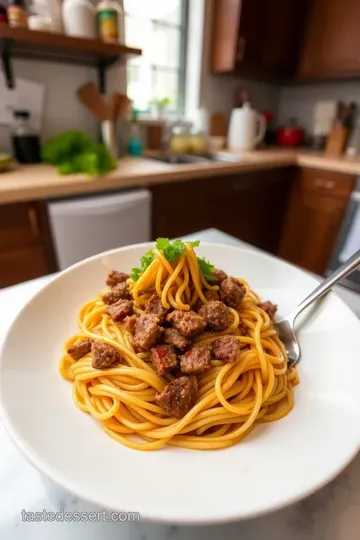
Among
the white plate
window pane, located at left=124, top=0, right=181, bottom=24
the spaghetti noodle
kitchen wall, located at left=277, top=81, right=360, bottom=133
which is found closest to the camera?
the white plate

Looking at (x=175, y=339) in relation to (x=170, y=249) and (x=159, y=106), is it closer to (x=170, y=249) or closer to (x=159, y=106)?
(x=170, y=249)

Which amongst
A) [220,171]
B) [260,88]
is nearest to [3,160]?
[220,171]

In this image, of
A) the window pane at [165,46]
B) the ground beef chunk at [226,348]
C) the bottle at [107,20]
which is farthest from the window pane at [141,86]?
the ground beef chunk at [226,348]

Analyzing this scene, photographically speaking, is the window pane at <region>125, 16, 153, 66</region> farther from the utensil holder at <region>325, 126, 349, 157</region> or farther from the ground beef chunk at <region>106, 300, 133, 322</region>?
the ground beef chunk at <region>106, 300, 133, 322</region>

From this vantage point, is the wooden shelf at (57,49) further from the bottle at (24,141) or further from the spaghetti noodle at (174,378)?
the spaghetti noodle at (174,378)

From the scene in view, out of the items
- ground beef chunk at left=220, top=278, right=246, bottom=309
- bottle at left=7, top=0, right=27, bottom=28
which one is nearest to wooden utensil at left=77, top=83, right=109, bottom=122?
bottle at left=7, top=0, right=27, bottom=28
